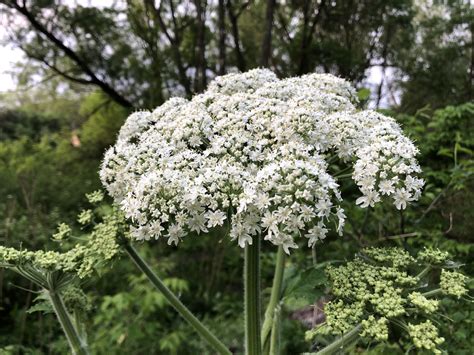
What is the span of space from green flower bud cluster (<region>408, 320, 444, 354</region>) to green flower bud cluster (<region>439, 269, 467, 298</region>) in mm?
242

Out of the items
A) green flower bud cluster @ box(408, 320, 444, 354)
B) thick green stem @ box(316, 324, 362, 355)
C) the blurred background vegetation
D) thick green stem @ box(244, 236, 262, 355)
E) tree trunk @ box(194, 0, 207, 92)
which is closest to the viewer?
green flower bud cluster @ box(408, 320, 444, 354)

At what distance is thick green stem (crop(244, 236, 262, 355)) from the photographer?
197 centimetres

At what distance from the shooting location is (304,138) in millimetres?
1935

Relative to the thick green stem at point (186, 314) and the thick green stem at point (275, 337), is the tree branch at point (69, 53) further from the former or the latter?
the thick green stem at point (275, 337)

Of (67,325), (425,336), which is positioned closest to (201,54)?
(67,325)

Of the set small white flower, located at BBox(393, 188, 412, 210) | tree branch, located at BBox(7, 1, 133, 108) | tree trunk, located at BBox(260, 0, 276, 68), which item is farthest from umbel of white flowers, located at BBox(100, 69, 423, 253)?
tree branch, located at BBox(7, 1, 133, 108)

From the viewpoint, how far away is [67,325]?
2.04m

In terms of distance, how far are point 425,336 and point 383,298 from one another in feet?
0.60

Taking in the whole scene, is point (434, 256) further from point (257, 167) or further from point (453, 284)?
point (257, 167)

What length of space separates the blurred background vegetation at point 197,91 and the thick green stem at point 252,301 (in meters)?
0.27

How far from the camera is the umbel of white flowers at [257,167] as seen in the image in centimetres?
159

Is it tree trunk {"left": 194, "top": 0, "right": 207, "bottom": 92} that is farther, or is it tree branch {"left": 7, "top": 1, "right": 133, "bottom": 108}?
tree trunk {"left": 194, "top": 0, "right": 207, "bottom": 92}

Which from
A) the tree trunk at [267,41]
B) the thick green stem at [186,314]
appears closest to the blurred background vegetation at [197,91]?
the tree trunk at [267,41]

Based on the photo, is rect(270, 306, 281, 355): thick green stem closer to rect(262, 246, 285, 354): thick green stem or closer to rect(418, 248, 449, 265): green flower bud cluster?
rect(262, 246, 285, 354): thick green stem
